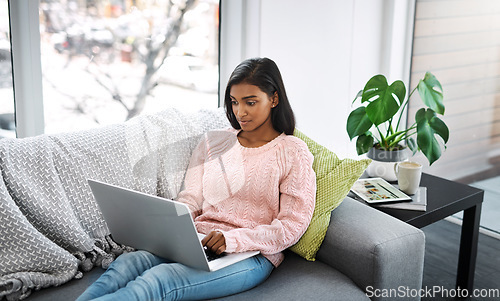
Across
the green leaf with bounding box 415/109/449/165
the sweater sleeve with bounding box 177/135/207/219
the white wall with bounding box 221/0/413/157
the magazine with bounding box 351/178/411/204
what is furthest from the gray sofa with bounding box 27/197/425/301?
the white wall with bounding box 221/0/413/157

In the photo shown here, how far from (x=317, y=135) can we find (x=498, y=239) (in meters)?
1.06

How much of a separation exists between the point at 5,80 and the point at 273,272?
4.29ft

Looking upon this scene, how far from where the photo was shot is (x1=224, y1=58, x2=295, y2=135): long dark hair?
5.74ft

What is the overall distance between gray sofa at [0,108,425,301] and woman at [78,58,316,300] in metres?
0.10

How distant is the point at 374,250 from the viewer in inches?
63.5

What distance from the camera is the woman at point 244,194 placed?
1.50 metres

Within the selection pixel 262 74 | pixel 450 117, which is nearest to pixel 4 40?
pixel 262 74

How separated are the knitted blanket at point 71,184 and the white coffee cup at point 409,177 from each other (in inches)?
28.5

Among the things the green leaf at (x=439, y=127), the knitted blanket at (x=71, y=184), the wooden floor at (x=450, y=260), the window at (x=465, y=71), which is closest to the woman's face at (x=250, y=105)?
the knitted blanket at (x=71, y=184)

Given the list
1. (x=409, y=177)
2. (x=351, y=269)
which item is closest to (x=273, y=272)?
(x=351, y=269)

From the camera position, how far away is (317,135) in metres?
2.99

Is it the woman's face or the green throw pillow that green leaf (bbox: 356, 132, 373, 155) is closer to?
the green throw pillow

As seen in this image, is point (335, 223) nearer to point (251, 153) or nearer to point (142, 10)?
point (251, 153)

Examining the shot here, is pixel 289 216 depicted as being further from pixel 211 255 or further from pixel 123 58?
pixel 123 58
